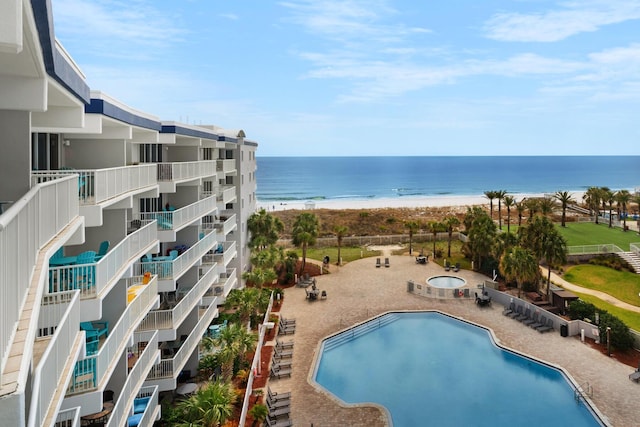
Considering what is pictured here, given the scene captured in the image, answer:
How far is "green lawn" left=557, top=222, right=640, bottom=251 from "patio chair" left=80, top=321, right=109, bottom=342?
47.3m

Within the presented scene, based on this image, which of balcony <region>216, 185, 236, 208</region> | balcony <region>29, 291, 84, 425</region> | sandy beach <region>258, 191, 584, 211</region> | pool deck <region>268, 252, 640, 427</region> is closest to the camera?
balcony <region>29, 291, 84, 425</region>

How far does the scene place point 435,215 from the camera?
8931 centimetres

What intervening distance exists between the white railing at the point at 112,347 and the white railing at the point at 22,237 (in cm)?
491

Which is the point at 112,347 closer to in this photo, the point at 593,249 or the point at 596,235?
the point at 593,249

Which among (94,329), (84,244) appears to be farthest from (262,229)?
(94,329)

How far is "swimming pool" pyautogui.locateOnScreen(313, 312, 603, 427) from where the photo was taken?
1994cm

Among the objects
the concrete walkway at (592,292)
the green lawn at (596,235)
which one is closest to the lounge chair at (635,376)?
the concrete walkway at (592,292)

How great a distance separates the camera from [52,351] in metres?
6.28

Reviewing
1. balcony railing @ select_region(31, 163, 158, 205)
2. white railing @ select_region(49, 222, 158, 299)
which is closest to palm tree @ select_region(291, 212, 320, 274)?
balcony railing @ select_region(31, 163, 158, 205)

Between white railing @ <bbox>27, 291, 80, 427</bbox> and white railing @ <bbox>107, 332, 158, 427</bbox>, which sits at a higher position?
white railing @ <bbox>27, 291, 80, 427</bbox>

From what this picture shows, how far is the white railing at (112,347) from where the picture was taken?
1141 centimetres

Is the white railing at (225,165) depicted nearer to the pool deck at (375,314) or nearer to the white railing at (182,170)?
the white railing at (182,170)

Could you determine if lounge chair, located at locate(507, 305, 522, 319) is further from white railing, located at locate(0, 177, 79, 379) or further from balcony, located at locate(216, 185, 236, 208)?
white railing, located at locate(0, 177, 79, 379)

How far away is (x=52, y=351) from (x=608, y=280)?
43.1 m
